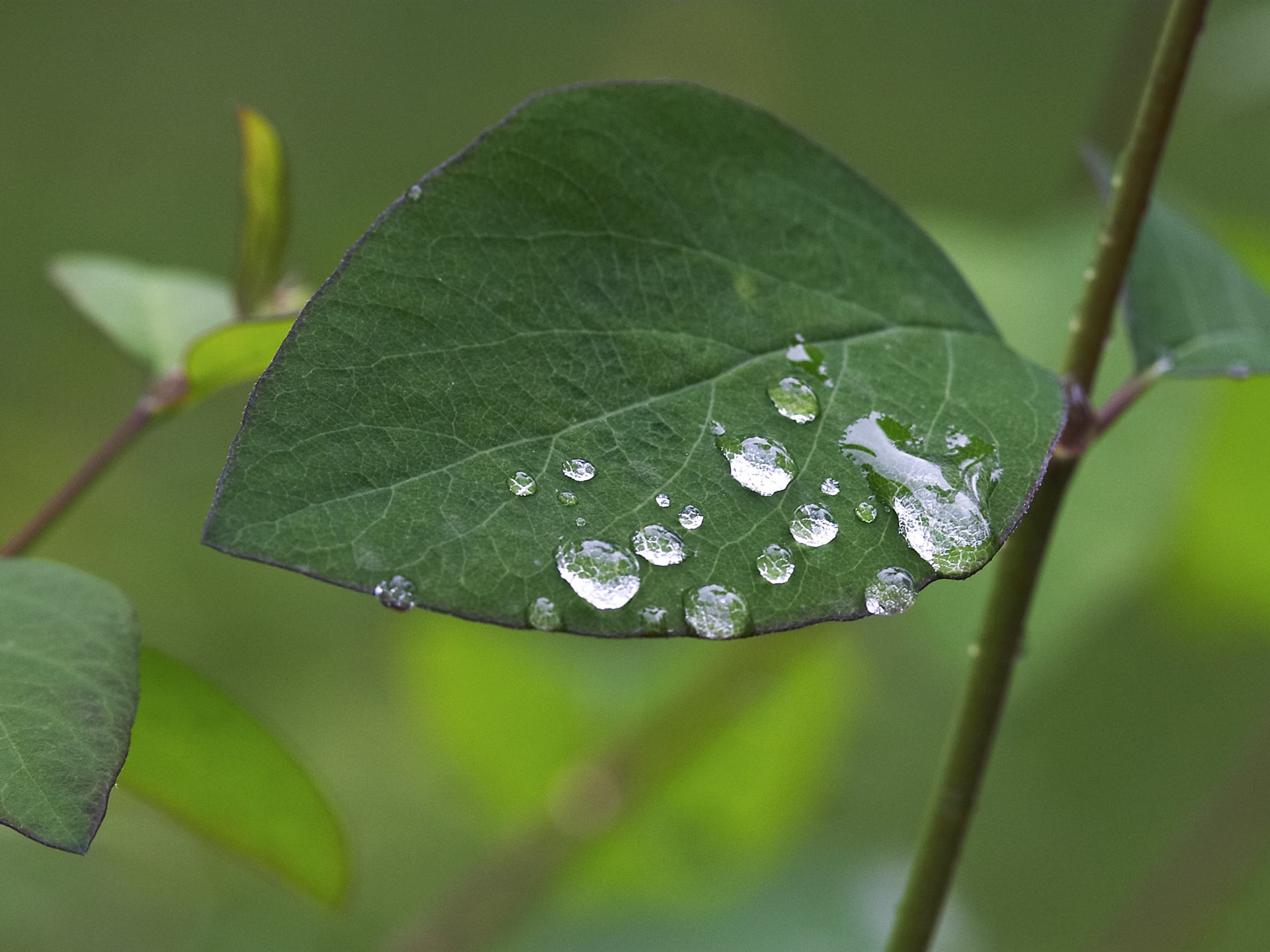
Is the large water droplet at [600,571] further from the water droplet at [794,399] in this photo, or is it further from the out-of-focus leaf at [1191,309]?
the out-of-focus leaf at [1191,309]

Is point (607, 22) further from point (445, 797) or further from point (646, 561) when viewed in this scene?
point (646, 561)

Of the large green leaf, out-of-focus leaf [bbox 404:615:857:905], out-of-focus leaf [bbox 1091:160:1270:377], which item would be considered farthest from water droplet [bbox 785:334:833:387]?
out-of-focus leaf [bbox 404:615:857:905]

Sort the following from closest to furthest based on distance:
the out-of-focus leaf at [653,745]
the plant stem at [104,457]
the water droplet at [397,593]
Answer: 1. the water droplet at [397,593]
2. the plant stem at [104,457]
3. the out-of-focus leaf at [653,745]

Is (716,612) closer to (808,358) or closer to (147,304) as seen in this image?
(808,358)

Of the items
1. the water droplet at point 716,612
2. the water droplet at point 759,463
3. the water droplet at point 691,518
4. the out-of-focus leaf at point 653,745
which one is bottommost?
the out-of-focus leaf at point 653,745

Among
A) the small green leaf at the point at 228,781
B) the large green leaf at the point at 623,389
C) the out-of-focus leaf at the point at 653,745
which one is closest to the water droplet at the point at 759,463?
the large green leaf at the point at 623,389

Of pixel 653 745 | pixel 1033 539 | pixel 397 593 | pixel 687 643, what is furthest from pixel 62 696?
pixel 687 643
